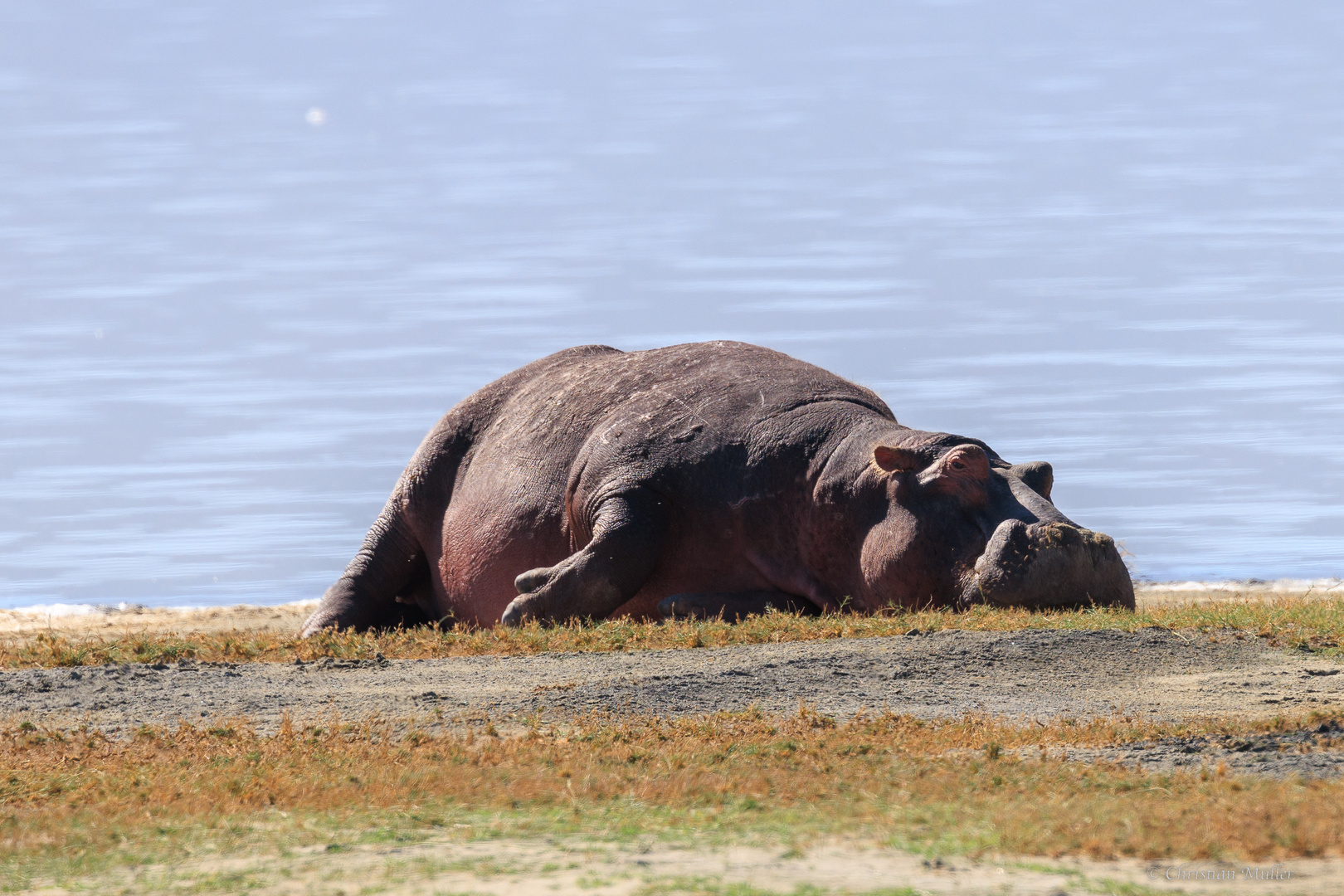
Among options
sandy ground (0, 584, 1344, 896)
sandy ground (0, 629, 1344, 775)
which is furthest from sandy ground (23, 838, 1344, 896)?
sandy ground (0, 629, 1344, 775)

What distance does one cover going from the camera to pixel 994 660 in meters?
9.79

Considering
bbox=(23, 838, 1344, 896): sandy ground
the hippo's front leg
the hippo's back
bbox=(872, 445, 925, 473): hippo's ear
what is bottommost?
bbox=(23, 838, 1344, 896): sandy ground

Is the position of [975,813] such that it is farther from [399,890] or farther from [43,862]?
[43,862]

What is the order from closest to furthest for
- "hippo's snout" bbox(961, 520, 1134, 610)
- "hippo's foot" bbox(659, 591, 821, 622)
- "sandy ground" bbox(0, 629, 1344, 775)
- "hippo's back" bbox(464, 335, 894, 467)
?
"sandy ground" bbox(0, 629, 1344, 775) → "hippo's snout" bbox(961, 520, 1134, 610) → "hippo's foot" bbox(659, 591, 821, 622) → "hippo's back" bbox(464, 335, 894, 467)

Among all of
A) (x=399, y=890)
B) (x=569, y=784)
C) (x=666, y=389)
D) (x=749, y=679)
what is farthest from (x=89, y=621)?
(x=399, y=890)

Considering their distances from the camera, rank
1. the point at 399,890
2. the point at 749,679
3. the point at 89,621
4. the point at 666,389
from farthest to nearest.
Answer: the point at 89,621, the point at 666,389, the point at 749,679, the point at 399,890

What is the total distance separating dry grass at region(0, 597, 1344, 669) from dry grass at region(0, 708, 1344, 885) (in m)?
2.38

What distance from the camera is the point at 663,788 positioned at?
675cm

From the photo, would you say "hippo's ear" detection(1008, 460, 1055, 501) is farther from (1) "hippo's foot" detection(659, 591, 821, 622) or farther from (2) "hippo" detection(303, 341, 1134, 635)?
(1) "hippo's foot" detection(659, 591, 821, 622)

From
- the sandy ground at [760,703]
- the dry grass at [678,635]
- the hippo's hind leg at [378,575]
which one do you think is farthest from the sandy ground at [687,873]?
the hippo's hind leg at [378,575]

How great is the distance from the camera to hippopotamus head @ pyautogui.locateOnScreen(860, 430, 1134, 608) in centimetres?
1128

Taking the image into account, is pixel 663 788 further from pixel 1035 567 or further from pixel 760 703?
pixel 1035 567

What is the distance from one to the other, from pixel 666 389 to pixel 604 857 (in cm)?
815

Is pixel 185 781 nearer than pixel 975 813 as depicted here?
No
